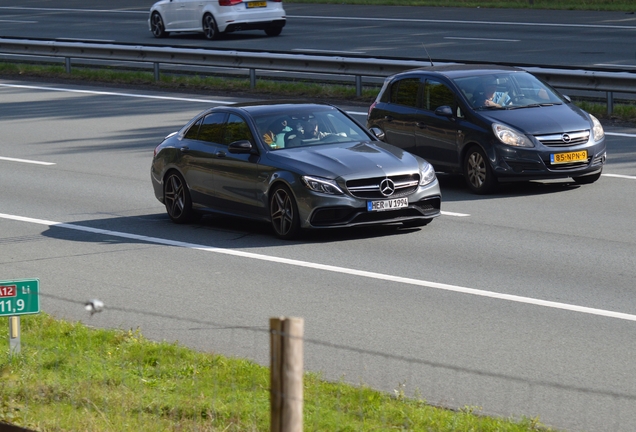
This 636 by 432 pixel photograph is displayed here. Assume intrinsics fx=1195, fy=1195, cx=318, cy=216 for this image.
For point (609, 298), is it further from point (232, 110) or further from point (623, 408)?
point (232, 110)

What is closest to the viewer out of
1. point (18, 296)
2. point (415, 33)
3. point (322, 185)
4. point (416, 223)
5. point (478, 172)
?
point (18, 296)

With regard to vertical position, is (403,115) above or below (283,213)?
above

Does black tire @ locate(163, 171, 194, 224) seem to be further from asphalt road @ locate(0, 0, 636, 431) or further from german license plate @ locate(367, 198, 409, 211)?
german license plate @ locate(367, 198, 409, 211)

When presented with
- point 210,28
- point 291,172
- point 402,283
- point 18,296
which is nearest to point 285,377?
point 18,296

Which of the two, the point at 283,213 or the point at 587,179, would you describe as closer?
the point at 283,213

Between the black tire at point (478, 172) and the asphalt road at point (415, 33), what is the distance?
935 centimetres

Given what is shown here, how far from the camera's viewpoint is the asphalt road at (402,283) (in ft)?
26.7

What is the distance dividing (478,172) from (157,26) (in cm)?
2234

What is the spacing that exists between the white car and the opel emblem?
22244 millimetres

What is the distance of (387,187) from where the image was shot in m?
13.0

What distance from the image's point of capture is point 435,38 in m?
32.1

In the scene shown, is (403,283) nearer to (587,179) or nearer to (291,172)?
(291,172)

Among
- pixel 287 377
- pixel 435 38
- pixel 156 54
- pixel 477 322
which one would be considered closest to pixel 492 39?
pixel 435 38

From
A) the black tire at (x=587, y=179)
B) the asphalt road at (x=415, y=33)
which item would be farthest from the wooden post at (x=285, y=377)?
the asphalt road at (x=415, y=33)
